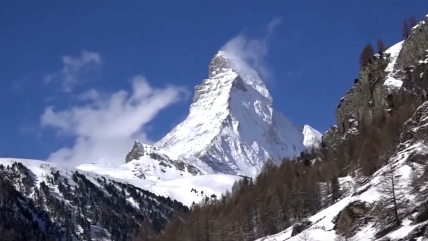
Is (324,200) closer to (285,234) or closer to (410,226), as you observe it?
(285,234)

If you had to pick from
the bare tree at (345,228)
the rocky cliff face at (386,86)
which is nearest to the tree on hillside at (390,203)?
the bare tree at (345,228)

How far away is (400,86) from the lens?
15900 cm

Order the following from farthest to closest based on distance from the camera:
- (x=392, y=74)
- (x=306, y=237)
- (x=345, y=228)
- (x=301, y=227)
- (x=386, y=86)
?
(x=392, y=74), (x=386, y=86), (x=301, y=227), (x=306, y=237), (x=345, y=228)

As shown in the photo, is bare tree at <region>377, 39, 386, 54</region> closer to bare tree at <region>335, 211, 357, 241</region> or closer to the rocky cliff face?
the rocky cliff face

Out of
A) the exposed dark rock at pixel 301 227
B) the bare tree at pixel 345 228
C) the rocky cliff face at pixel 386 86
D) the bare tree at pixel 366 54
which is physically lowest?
the bare tree at pixel 345 228

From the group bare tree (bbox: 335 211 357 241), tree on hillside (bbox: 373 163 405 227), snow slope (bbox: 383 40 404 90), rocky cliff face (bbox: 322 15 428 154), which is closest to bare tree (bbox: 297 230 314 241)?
bare tree (bbox: 335 211 357 241)

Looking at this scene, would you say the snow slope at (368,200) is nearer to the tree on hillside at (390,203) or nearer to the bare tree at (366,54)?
the tree on hillside at (390,203)

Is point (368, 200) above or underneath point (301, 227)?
underneath

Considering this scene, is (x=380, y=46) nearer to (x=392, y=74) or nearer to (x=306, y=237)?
(x=392, y=74)

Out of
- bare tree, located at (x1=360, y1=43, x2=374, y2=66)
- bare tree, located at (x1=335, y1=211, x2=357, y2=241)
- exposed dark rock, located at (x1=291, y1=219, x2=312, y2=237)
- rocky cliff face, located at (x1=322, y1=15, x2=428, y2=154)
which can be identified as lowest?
bare tree, located at (x1=335, y1=211, x2=357, y2=241)

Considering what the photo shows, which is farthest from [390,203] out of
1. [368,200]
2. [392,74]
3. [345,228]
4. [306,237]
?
[392,74]

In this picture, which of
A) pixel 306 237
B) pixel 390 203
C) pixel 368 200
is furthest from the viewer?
pixel 306 237

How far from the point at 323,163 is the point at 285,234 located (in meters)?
60.4

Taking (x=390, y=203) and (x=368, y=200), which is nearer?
(x=390, y=203)
